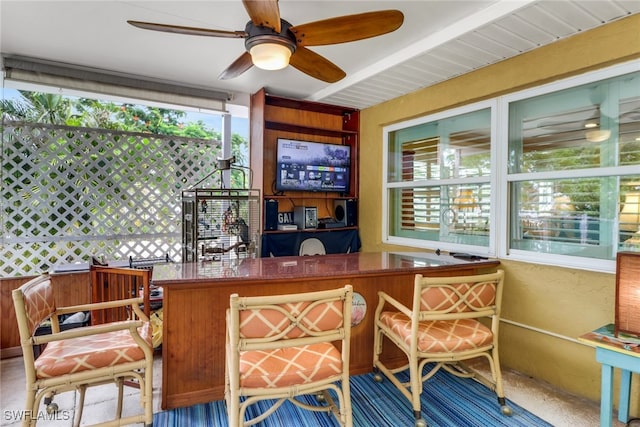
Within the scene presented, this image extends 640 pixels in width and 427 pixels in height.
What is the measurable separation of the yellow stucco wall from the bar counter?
2.49 feet

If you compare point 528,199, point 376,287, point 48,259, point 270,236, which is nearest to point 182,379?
point 376,287

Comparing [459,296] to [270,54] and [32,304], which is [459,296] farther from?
[32,304]

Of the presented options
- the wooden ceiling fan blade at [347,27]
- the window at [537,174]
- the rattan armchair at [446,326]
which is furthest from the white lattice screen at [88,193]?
the rattan armchair at [446,326]

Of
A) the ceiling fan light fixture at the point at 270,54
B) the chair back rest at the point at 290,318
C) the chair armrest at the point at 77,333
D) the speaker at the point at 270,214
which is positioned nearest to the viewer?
the chair back rest at the point at 290,318

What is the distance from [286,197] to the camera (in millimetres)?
3617

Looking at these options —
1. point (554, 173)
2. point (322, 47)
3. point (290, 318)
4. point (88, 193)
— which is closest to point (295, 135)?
point (322, 47)

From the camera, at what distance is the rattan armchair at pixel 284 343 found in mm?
1343

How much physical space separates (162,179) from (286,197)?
1330 millimetres

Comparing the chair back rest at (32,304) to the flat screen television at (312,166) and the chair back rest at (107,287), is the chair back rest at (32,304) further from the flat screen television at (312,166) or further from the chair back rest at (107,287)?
the flat screen television at (312,166)

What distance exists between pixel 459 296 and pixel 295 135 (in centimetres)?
266

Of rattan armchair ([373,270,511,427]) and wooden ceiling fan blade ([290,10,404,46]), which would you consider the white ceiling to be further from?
rattan armchair ([373,270,511,427])

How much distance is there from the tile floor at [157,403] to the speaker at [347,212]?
216 cm

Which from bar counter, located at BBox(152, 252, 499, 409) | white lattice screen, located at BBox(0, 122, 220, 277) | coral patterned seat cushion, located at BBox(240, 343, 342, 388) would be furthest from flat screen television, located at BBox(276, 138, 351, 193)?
coral patterned seat cushion, located at BBox(240, 343, 342, 388)

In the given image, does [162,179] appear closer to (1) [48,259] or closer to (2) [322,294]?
(1) [48,259]
